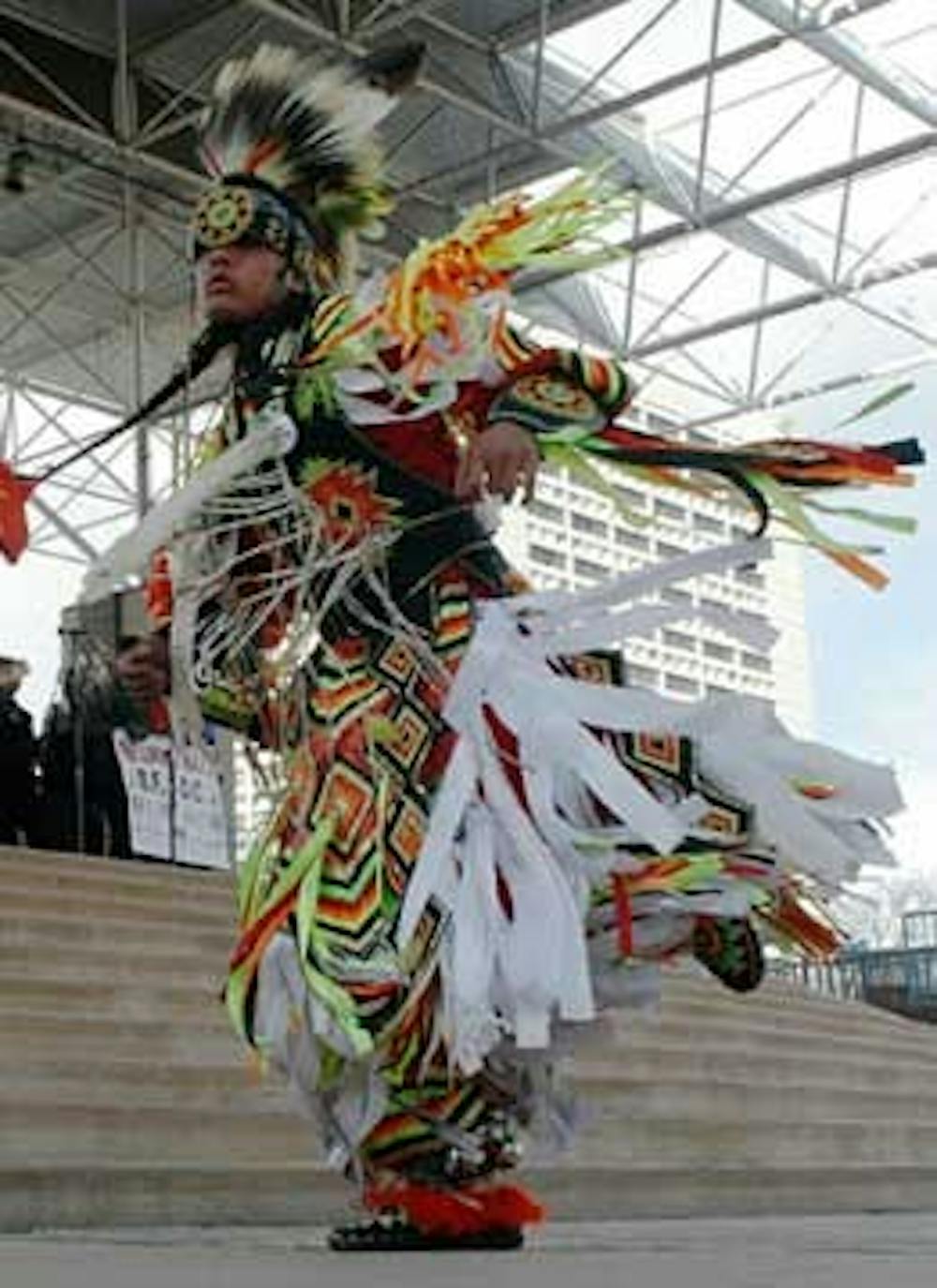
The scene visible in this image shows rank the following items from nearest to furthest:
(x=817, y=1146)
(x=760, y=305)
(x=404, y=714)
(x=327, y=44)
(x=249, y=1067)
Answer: (x=404, y=714) → (x=249, y=1067) → (x=817, y=1146) → (x=327, y=44) → (x=760, y=305)

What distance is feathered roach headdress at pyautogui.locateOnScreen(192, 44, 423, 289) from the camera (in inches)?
116

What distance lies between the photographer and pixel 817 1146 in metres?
6.07

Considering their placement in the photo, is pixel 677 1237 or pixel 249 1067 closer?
pixel 677 1237

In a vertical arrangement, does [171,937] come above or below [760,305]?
below

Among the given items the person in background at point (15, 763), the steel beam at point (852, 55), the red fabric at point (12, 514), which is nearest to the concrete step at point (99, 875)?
the person in background at point (15, 763)

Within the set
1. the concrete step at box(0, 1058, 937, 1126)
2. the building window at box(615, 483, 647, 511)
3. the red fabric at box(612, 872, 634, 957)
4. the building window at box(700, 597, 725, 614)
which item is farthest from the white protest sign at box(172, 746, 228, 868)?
the red fabric at box(612, 872, 634, 957)

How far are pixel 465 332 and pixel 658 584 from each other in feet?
1.32

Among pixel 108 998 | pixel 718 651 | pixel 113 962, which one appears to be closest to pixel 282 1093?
pixel 108 998

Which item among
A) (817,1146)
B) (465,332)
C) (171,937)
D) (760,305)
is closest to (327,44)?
(760,305)

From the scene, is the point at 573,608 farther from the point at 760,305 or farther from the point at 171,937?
the point at 760,305

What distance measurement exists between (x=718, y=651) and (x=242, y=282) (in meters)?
1.00

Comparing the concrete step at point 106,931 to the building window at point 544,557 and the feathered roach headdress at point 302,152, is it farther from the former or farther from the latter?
the feathered roach headdress at point 302,152

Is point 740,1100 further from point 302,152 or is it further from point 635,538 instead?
point 302,152

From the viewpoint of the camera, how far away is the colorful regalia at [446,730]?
101 inches
